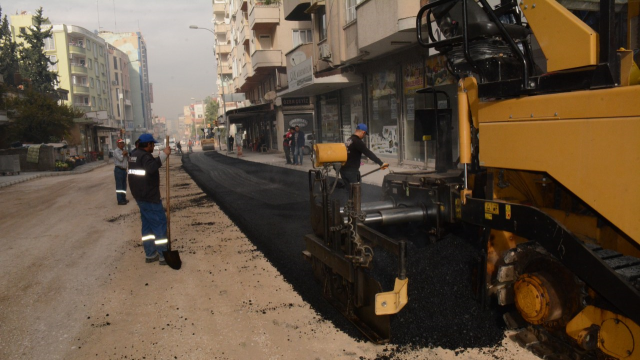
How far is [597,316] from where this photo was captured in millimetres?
2771

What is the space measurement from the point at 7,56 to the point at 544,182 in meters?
51.0

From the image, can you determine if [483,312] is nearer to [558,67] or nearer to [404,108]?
[558,67]

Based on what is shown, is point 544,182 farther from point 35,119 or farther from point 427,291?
point 35,119

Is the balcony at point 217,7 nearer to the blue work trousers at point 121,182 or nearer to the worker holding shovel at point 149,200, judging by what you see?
the blue work trousers at point 121,182

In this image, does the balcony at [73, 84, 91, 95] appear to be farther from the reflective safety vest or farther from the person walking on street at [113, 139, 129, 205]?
the reflective safety vest

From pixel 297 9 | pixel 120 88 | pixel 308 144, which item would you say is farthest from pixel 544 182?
pixel 120 88

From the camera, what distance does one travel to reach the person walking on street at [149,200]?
6.17m

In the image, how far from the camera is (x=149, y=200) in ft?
20.3

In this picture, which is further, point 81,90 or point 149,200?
point 81,90

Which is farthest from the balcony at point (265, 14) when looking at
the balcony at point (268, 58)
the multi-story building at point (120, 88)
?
the multi-story building at point (120, 88)

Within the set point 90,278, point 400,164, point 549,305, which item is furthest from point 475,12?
point 400,164

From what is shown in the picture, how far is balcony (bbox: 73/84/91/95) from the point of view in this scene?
217ft

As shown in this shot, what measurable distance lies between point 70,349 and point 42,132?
31.6 meters

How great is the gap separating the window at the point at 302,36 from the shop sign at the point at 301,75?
7953 millimetres
